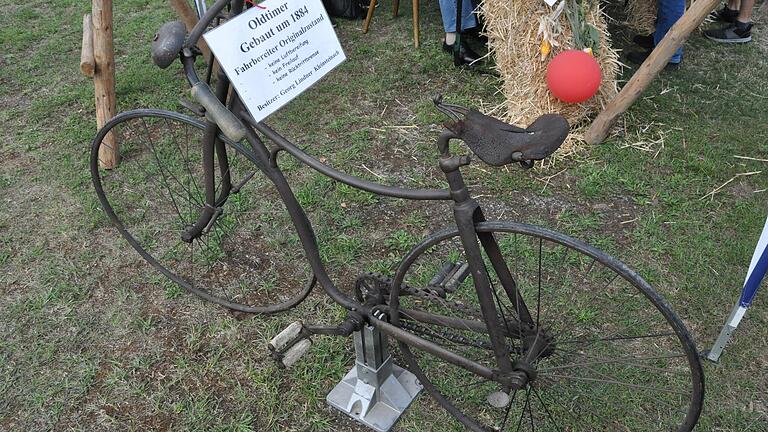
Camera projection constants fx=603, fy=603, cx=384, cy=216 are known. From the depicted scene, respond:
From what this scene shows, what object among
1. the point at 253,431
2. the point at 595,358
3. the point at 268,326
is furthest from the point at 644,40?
the point at 253,431

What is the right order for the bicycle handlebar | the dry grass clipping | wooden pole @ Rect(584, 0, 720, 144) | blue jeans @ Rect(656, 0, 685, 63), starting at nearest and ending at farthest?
1. the bicycle handlebar
2. wooden pole @ Rect(584, 0, 720, 144)
3. the dry grass clipping
4. blue jeans @ Rect(656, 0, 685, 63)

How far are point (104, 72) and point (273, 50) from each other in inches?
87.3

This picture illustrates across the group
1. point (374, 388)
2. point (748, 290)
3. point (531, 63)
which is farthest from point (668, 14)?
point (374, 388)

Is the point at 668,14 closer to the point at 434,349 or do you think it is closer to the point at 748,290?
the point at 748,290

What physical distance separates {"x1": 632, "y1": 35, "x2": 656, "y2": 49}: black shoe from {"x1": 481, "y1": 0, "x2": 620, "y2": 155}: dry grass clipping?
115 centimetres

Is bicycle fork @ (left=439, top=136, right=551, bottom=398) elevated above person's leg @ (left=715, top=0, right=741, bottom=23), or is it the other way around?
bicycle fork @ (left=439, top=136, right=551, bottom=398)

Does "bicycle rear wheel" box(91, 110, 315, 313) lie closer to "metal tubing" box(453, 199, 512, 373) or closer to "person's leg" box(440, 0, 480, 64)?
"metal tubing" box(453, 199, 512, 373)

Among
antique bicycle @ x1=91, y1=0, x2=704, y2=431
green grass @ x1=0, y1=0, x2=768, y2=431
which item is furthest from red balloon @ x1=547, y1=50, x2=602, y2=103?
antique bicycle @ x1=91, y1=0, x2=704, y2=431

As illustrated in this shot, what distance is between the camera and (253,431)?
2.41 meters

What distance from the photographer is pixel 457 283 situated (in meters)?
2.10

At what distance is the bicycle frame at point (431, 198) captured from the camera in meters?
1.74

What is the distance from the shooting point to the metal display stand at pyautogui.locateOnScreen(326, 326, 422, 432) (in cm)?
230

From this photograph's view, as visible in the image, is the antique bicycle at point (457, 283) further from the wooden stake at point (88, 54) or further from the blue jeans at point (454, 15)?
the blue jeans at point (454, 15)

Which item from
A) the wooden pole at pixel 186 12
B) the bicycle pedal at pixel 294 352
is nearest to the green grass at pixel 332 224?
the bicycle pedal at pixel 294 352
